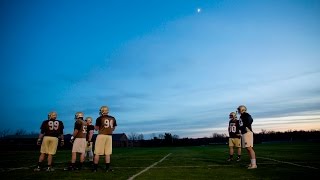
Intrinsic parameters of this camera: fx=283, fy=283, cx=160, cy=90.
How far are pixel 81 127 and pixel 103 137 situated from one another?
5.09 feet

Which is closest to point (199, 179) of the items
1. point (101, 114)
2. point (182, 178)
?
point (182, 178)

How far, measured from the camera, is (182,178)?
25.3 ft

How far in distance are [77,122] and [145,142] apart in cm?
9033

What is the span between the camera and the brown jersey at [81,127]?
37.1 feet

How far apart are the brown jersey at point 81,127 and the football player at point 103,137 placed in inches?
50.9

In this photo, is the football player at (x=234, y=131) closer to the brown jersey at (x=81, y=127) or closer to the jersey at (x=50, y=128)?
the brown jersey at (x=81, y=127)

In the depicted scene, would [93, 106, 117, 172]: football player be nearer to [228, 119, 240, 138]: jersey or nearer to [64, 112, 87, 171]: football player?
[64, 112, 87, 171]: football player

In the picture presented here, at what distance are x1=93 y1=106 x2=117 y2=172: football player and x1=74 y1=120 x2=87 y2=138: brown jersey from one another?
4.25 ft

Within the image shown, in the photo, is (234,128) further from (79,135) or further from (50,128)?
(50,128)

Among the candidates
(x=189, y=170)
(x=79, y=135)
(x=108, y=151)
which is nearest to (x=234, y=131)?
(x=189, y=170)

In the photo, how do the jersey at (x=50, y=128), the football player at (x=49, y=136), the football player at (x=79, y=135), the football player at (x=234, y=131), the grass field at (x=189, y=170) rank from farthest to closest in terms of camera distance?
1. the football player at (x=234, y=131)
2. the football player at (x=79, y=135)
3. the jersey at (x=50, y=128)
4. the football player at (x=49, y=136)
5. the grass field at (x=189, y=170)

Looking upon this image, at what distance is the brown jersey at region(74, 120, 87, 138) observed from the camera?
11.3 meters

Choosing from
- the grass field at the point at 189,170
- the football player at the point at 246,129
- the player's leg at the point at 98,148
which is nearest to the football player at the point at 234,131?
the grass field at the point at 189,170

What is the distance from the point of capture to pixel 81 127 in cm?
1139
